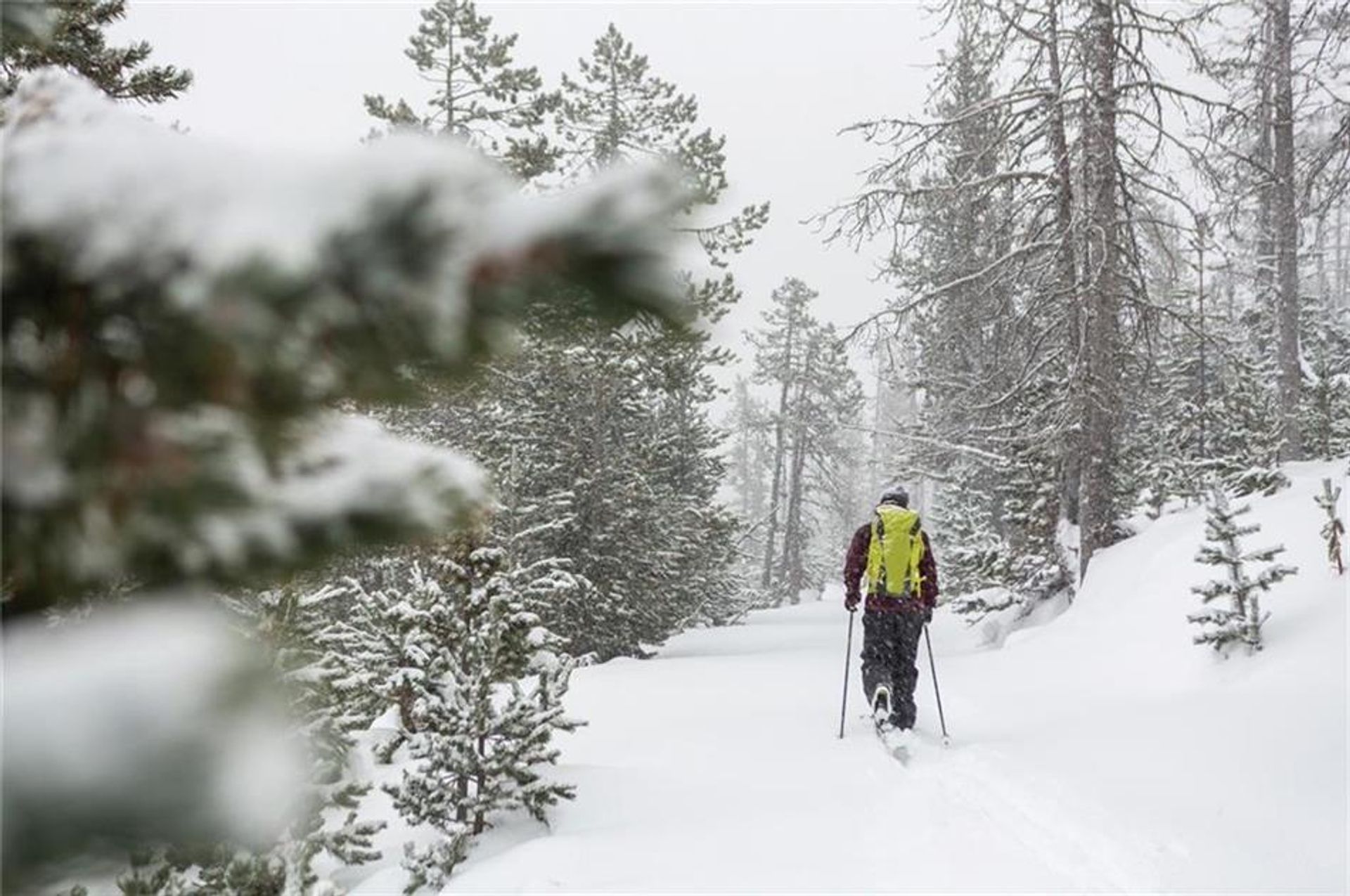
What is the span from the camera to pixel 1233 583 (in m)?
7.52

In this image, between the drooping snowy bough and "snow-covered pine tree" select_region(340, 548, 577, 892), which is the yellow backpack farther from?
the drooping snowy bough

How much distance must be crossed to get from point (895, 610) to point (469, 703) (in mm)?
3959

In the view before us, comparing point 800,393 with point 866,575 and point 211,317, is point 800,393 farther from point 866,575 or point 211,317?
point 211,317

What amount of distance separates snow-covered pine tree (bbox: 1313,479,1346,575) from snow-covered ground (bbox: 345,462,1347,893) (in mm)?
176

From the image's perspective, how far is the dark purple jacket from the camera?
7969mm

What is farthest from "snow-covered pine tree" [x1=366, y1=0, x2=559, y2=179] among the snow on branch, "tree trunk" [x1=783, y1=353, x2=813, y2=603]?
"tree trunk" [x1=783, y1=353, x2=813, y2=603]

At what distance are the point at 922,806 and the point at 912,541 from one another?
2.63 meters

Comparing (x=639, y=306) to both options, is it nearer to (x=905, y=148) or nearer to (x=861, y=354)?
(x=905, y=148)

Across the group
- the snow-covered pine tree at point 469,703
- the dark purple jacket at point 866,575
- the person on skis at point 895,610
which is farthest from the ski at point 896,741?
the snow-covered pine tree at point 469,703

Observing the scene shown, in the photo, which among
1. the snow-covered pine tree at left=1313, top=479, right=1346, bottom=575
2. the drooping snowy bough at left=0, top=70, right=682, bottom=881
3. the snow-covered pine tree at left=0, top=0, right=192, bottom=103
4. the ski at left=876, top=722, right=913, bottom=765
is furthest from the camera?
the snow-covered pine tree at left=1313, top=479, right=1346, bottom=575

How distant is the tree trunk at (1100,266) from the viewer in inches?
462

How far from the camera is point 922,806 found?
5.83m

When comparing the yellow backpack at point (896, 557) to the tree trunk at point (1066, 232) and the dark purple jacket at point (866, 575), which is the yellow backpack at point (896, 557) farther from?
the tree trunk at point (1066, 232)

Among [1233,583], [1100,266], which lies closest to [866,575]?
[1233,583]
